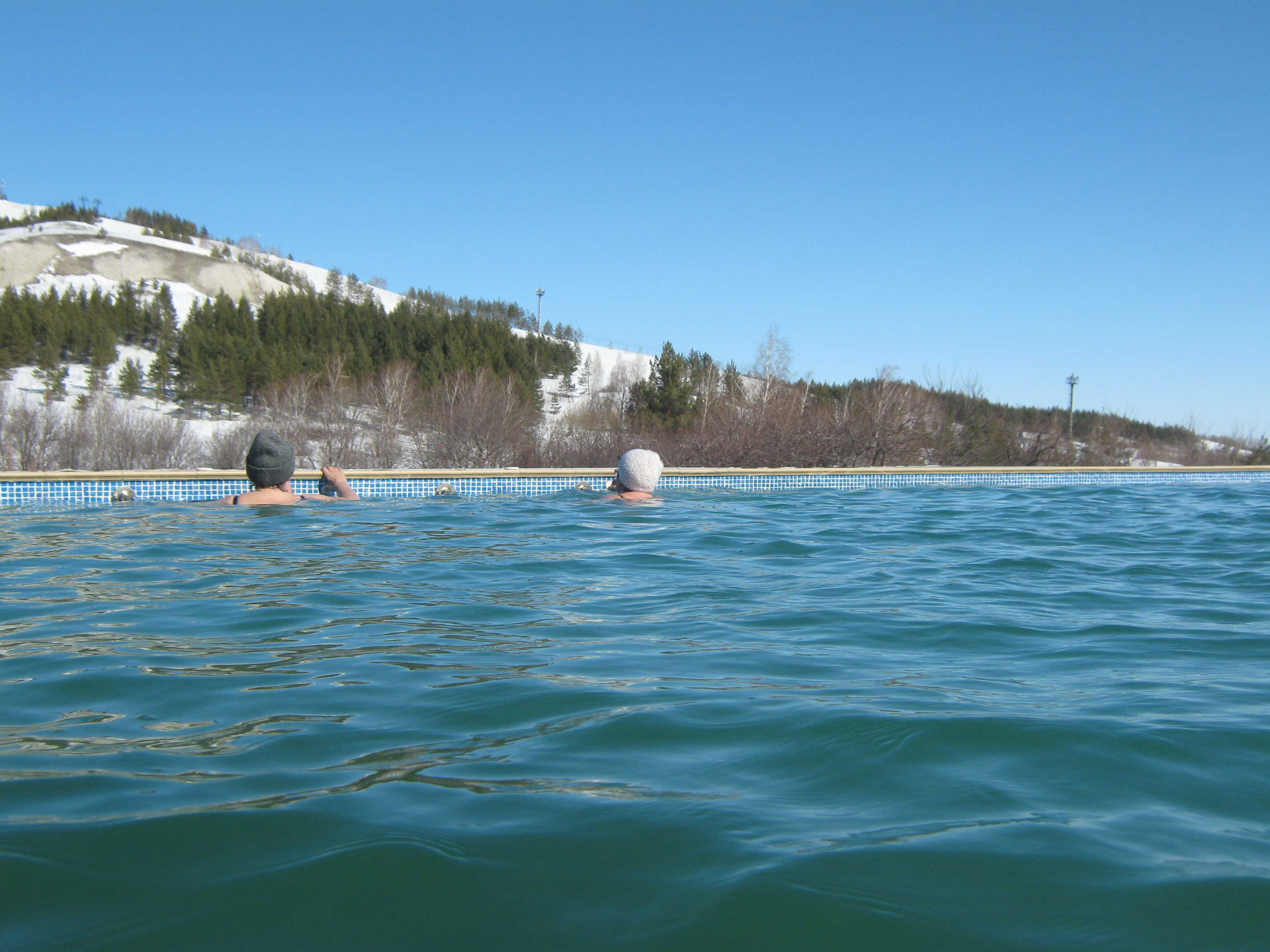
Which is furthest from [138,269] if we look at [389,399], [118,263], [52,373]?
A: [389,399]

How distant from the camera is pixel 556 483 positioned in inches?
405

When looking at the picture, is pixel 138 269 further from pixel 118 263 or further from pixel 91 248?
pixel 91 248

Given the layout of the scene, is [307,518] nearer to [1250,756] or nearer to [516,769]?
[516,769]

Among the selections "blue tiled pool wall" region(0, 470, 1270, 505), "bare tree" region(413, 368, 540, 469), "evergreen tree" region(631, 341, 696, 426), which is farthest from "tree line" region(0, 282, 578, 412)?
"blue tiled pool wall" region(0, 470, 1270, 505)

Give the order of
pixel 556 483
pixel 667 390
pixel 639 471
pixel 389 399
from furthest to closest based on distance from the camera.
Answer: pixel 667 390 < pixel 389 399 < pixel 556 483 < pixel 639 471

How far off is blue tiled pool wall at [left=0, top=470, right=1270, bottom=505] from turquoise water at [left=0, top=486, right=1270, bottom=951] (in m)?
4.36

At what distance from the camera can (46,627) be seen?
331 centimetres

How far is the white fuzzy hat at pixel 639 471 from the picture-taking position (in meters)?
7.47

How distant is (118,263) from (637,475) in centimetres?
3669

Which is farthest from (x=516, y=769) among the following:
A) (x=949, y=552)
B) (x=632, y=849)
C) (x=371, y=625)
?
(x=949, y=552)

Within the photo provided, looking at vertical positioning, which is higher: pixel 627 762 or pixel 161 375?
pixel 161 375

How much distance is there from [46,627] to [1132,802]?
3.43 metres

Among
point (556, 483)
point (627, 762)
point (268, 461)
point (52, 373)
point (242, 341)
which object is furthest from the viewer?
point (242, 341)

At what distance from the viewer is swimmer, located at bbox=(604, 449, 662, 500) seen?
294 inches
